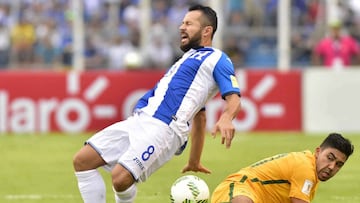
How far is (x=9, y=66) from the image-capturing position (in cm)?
2756

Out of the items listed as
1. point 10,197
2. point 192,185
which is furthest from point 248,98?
point 192,185

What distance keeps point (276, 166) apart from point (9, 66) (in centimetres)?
1876

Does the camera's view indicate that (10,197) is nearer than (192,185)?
No

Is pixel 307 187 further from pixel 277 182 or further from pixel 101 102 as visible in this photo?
pixel 101 102

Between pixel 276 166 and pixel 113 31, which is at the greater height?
pixel 276 166

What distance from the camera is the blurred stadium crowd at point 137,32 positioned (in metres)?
27.3

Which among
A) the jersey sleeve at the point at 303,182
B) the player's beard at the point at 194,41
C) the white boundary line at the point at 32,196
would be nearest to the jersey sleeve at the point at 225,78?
the player's beard at the point at 194,41

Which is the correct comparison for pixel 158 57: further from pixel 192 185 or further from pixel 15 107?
pixel 192 185

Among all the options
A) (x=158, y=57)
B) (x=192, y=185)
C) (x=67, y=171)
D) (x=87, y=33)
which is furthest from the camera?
(x=87, y=33)

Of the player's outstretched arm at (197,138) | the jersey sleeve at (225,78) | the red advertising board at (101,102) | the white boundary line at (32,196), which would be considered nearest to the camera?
the jersey sleeve at (225,78)

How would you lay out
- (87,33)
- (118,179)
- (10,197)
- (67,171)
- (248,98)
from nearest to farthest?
(118,179) < (10,197) < (67,171) < (248,98) < (87,33)

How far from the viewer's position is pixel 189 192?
32.7 ft

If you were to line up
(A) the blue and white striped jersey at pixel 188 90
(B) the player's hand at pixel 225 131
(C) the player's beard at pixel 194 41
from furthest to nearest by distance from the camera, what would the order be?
(C) the player's beard at pixel 194 41
(A) the blue and white striped jersey at pixel 188 90
(B) the player's hand at pixel 225 131

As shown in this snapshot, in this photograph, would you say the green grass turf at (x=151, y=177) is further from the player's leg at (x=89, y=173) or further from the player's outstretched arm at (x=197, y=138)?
the player's leg at (x=89, y=173)
